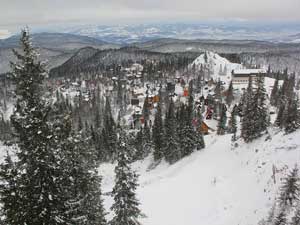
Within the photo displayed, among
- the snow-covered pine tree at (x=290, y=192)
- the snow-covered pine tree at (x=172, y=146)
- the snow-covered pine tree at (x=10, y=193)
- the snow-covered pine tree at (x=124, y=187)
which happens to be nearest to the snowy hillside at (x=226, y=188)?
the snow-covered pine tree at (x=290, y=192)

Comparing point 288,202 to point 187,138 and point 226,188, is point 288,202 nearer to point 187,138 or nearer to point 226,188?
point 226,188

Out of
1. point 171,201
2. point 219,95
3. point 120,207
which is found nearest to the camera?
point 120,207

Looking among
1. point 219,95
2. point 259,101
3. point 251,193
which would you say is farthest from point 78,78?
point 251,193

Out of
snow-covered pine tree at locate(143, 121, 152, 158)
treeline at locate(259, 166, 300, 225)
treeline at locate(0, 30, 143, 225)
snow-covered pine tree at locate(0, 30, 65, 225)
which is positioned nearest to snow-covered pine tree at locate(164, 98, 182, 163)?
snow-covered pine tree at locate(143, 121, 152, 158)

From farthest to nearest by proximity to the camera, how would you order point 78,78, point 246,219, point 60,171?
point 78,78, point 246,219, point 60,171

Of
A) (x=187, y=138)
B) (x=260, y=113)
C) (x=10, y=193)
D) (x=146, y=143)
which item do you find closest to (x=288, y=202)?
(x=10, y=193)

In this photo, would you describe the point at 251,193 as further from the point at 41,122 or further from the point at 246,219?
the point at 41,122

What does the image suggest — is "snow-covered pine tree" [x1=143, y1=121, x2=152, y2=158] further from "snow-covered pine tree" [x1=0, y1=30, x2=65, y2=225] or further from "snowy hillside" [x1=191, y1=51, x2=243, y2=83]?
"snowy hillside" [x1=191, y1=51, x2=243, y2=83]
